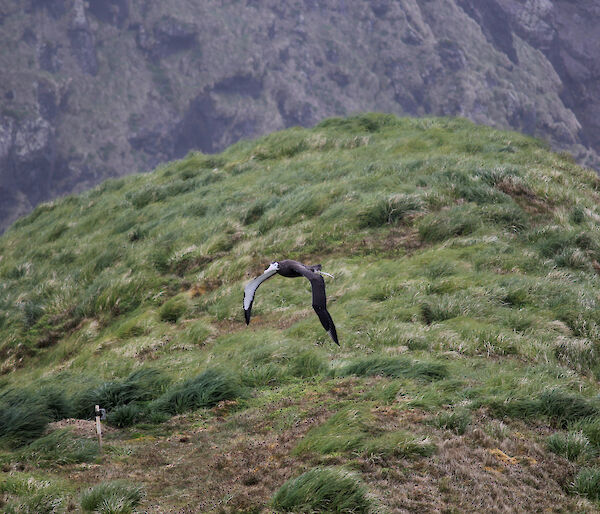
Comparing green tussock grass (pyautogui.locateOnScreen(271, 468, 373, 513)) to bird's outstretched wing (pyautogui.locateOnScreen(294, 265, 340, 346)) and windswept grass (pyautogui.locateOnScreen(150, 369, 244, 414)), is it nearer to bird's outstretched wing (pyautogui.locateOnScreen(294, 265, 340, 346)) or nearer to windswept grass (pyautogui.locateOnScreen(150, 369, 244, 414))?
bird's outstretched wing (pyautogui.locateOnScreen(294, 265, 340, 346))

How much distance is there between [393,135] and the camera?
18.8m

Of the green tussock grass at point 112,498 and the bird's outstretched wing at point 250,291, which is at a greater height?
the bird's outstretched wing at point 250,291

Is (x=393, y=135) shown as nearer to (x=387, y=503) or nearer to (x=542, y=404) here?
(x=542, y=404)

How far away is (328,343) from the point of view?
26.9 feet

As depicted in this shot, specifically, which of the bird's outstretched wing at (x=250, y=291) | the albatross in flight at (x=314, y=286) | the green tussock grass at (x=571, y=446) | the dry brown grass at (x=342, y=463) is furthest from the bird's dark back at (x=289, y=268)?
the green tussock grass at (x=571, y=446)

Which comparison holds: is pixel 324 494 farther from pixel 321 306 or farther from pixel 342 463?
pixel 321 306

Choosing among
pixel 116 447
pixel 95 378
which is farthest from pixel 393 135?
pixel 116 447

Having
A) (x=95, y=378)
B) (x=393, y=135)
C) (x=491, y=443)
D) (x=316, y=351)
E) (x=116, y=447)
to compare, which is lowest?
(x=95, y=378)

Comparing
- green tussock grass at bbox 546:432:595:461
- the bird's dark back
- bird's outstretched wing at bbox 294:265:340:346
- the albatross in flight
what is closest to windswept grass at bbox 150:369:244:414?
the albatross in flight

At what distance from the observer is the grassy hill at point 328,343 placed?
4.95 meters

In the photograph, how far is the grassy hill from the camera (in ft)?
16.2

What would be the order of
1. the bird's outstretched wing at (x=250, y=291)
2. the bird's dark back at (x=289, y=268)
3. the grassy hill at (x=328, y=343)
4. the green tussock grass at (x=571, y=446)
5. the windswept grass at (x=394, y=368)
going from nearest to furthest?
the grassy hill at (x=328, y=343) → the green tussock grass at (x=571, y=446) → the bird's dark back at (x=289, y=268) → the bird's outstretched wing at (x=250, y=291) → the windswept grass at (x=394, y=368)

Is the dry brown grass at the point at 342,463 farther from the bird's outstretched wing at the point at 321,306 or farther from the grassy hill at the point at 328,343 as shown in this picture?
the bird's outstretched wing at the point at 321,306

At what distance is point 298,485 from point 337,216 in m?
8.55
